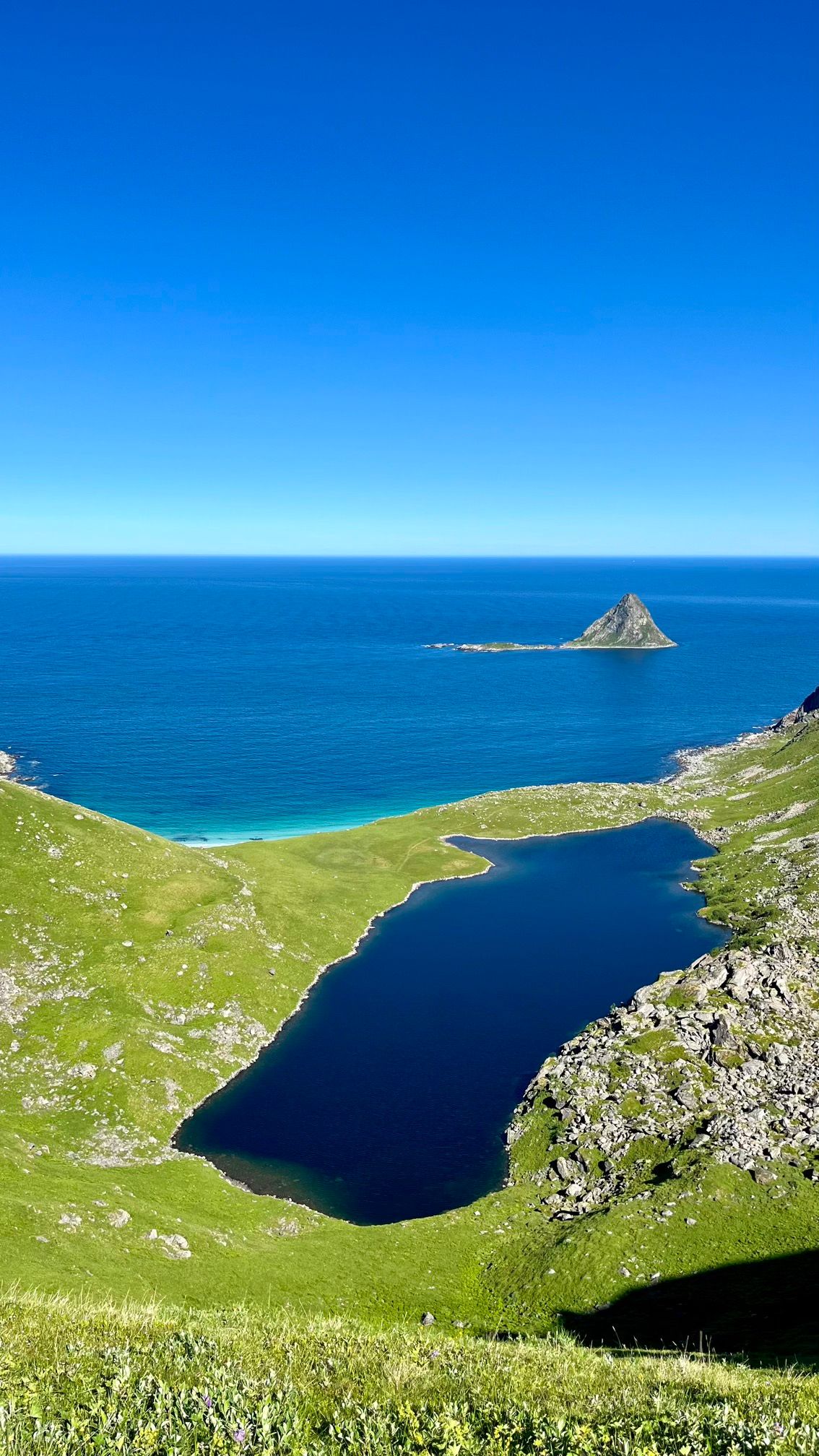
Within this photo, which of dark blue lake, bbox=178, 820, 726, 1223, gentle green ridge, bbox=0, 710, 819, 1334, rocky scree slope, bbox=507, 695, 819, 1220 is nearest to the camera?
gentle green ridge, bbox=0, 710, 819, 1334

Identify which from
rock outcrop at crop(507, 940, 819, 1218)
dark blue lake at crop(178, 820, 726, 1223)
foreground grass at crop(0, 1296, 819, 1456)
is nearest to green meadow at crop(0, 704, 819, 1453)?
foreground grass at crop(0, 1296, 819, 1456)

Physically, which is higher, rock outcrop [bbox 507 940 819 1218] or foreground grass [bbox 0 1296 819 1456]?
foreground grass [bbox 0 1296 819 1456]

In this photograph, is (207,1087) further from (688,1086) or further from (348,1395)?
(348,1395)

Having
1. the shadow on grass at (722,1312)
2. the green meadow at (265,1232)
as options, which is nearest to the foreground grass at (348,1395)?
the green meadow at (265,1232)

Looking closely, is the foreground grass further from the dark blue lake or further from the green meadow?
the dark blue lake

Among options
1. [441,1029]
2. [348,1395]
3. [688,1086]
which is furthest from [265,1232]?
[348,1395]

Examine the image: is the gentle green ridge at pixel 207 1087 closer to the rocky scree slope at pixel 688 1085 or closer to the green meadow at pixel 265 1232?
the green meadow at pixel 265 1232
